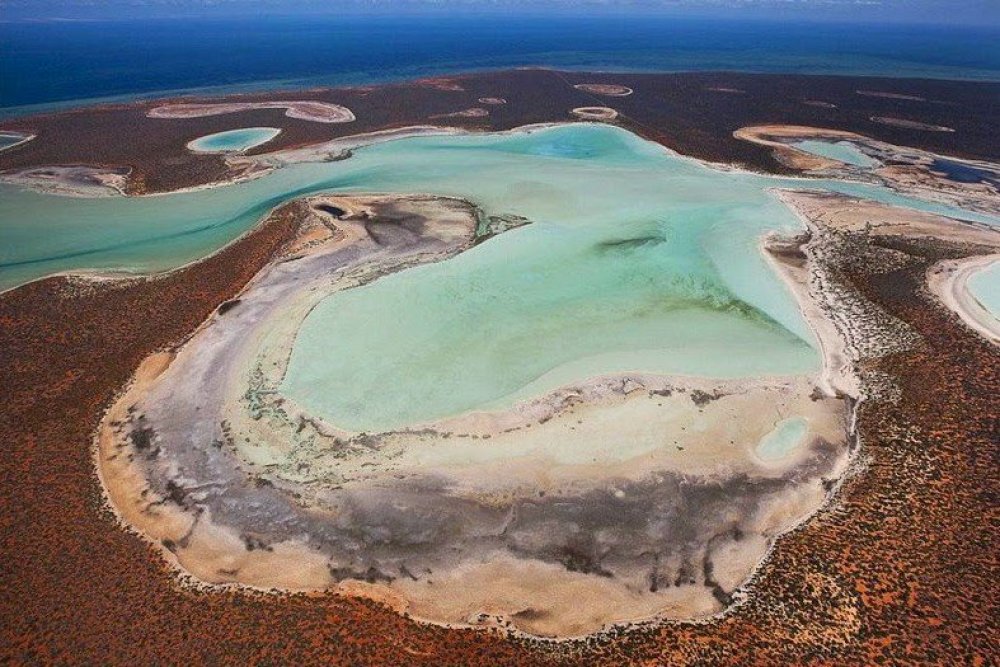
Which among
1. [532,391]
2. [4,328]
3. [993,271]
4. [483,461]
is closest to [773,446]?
[532,391]

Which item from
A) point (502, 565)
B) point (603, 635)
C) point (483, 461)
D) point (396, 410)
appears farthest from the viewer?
point (396, 410)

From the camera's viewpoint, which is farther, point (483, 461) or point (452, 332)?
point (452, 332)

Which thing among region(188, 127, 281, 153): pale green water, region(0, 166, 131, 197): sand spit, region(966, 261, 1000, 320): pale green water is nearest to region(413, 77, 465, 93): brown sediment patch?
region(188, 127, 281, 153): pale green water

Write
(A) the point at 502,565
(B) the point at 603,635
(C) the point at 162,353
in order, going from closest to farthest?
(B) the point at 603,635 < (A) the point at 502,565 < (C) the point at 162,353

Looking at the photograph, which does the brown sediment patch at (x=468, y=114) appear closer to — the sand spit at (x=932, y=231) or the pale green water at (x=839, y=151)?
the pale green water at (x=839, y=151)

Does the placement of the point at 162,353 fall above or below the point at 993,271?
below

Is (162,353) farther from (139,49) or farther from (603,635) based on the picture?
(139,49)
